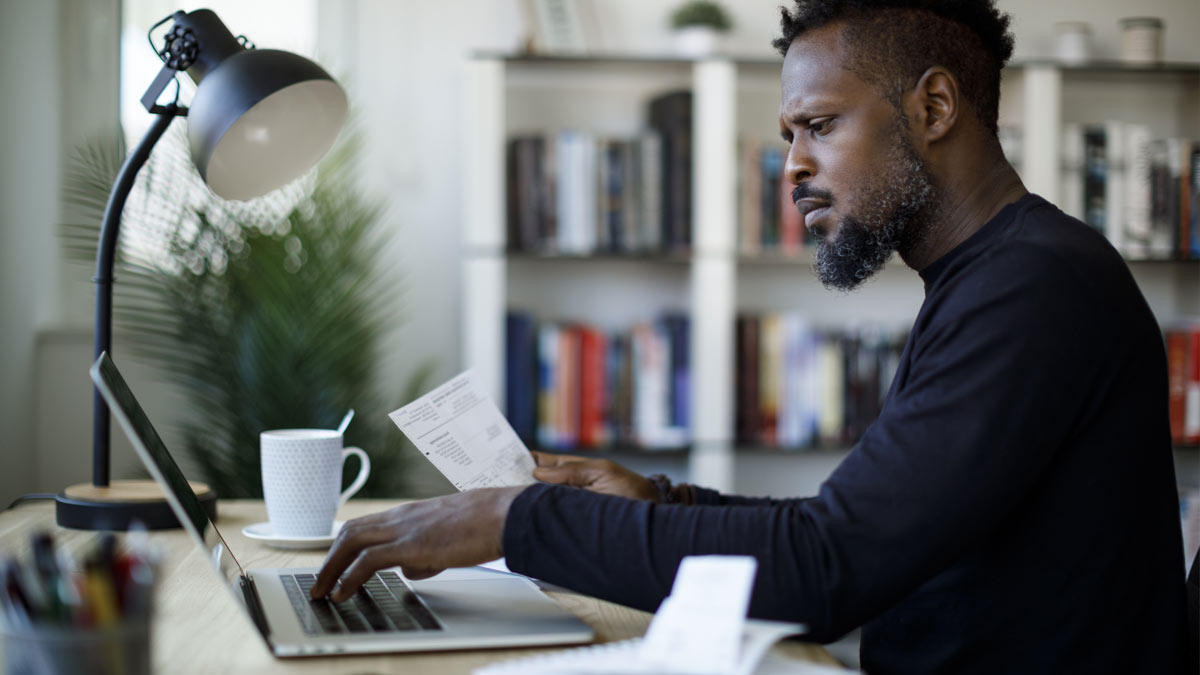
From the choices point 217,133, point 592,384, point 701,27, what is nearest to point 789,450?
point 592,384

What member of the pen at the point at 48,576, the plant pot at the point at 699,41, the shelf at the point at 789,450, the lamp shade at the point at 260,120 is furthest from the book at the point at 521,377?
the pen at the point at 48,576

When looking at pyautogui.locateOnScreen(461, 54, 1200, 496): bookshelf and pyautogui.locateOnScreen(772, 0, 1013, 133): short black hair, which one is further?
pyautogui.locateOnScreen(461, 54, 1200, 496): bookshelf

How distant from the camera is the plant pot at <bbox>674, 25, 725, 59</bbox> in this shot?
2.69 m

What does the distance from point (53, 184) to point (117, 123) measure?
0.23m

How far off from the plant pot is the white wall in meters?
0.18

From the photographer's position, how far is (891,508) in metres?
0.86

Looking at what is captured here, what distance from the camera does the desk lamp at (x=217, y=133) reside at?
1256mm

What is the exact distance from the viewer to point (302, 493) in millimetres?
1226

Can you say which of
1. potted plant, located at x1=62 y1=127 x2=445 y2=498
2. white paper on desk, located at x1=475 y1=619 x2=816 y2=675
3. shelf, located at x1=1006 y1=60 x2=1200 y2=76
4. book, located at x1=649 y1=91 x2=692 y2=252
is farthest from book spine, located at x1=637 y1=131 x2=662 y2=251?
white paper on desk, located at x1=475 y1=619 x2=816 y2=675

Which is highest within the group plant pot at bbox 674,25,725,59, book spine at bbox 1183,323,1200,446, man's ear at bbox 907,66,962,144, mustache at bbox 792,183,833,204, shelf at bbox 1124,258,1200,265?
plant pot at bbox 674,25,725,59

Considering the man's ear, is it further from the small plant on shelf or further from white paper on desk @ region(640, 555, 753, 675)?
the small plant on shelf

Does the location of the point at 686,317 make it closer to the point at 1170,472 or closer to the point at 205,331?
the point at 205,331

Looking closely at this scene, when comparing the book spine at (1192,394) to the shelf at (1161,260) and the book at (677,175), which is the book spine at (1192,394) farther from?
the book at (677,175)

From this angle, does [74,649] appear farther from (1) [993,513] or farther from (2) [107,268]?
(2) [107,268]
